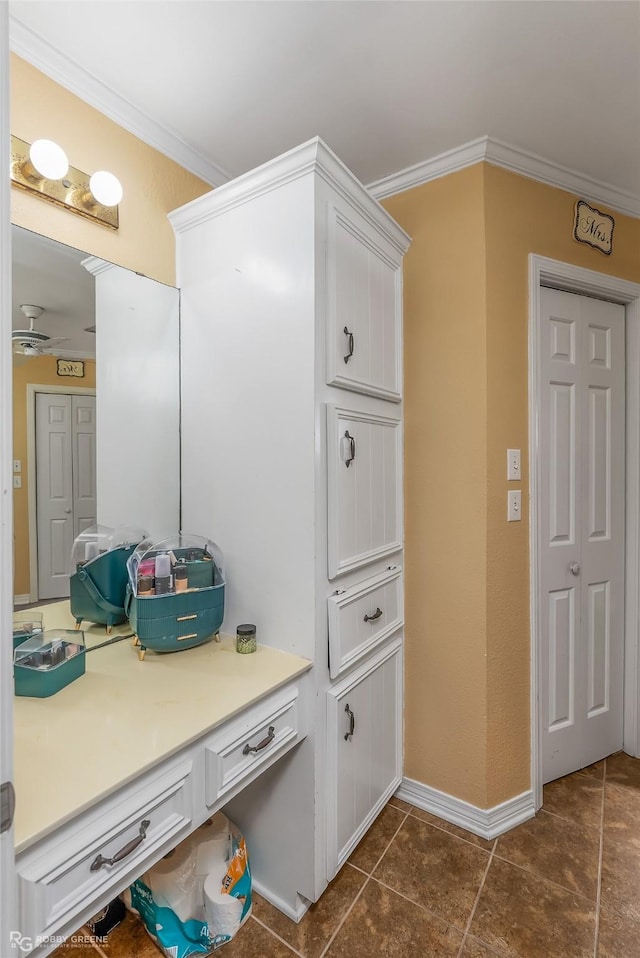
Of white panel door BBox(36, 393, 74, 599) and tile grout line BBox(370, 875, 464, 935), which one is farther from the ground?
white panel door BBox(36, 393, 74, 599)

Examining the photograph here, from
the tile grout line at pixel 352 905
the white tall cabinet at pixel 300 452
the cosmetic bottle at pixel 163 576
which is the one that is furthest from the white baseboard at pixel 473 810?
the cosmetic bottle at pixel 163 576

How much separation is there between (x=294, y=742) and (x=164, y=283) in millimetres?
1546

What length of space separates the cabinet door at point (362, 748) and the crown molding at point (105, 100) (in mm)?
1920

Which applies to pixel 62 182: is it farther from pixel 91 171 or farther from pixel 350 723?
pixel 350 723

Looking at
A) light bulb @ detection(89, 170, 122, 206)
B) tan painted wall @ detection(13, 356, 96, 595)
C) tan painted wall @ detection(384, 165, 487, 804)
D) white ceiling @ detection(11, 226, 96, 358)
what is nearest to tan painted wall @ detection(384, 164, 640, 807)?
tan painted wall @ detection(384, 165, 487, 804)

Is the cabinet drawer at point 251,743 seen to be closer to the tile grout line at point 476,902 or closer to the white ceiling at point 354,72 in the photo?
the tile grout line at point 476,902

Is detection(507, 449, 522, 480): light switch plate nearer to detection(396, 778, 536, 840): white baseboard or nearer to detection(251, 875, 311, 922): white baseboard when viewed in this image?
detection(396, 778, 536, 840): white baseboard

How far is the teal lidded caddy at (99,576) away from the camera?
140cm

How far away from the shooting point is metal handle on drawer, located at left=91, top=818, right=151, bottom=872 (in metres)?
0.79

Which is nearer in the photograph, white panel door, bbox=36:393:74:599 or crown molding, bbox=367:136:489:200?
white panel door, bbox=36:393:74:599

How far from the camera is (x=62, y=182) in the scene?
4.46 feet

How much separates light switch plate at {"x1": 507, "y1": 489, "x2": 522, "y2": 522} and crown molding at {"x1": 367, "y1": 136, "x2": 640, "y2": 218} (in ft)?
4.04

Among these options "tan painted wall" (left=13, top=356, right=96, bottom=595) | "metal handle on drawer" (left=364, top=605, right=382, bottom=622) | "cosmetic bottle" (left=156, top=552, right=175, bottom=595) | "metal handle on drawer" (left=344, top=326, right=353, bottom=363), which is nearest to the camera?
"tan painted wall" (left=13, top=356, right=96, bottom=595)

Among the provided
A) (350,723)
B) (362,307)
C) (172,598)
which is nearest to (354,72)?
(362,307)
